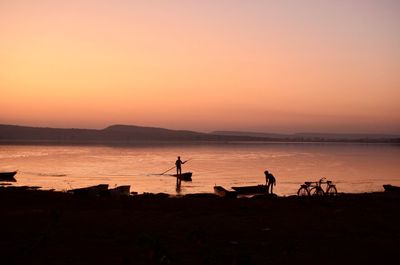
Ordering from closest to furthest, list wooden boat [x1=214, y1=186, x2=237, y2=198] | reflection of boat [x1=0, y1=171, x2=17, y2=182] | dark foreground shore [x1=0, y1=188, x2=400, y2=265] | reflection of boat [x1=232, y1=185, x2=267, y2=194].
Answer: dark foreground shore [x1=0, y1=188, x2=400, y2=265] < wooden boat [x1=214, y1=186, x2=237, y2=198] < reflection of boat [x1=232, y1=185, x2=267, y2=194] < reflection of boat [x1=0, y1=171, x2=17, y2=182]

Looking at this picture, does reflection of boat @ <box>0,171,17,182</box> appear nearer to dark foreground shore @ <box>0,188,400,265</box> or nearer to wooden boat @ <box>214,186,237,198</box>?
dark foreground shore @ <box>0,188,400,265</box>

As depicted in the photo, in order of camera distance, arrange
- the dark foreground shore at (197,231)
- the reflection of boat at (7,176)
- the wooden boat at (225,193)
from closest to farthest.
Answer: the dark foreground shore at (197,231) → the wooden boat at (225,193) → the reflection of boat at (7,176)

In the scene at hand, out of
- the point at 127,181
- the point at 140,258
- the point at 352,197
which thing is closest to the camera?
the point at 140,258

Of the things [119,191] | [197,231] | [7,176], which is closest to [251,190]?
[119,191]

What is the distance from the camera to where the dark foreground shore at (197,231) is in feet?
42.3

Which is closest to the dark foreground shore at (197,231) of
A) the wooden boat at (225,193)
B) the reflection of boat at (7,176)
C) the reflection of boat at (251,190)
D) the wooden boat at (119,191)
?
the wooden boat at (119,191)

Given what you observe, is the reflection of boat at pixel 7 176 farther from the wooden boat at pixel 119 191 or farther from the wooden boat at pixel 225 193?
the wooden boat at pixel 225 193

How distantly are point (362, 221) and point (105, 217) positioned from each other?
38.4 feet

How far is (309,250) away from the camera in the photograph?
14.0 meters

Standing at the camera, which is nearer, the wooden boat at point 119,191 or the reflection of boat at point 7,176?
the wooden boat at point 119,191

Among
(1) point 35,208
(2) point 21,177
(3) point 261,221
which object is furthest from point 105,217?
(2) point 21,177

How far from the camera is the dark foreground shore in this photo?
42.3ft

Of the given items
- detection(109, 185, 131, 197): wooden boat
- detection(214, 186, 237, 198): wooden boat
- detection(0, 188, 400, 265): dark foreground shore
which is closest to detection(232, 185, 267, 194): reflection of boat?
detection(214, 186, 237, 198): wooden boat

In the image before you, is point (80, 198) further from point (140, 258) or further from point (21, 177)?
point (21, 177)
